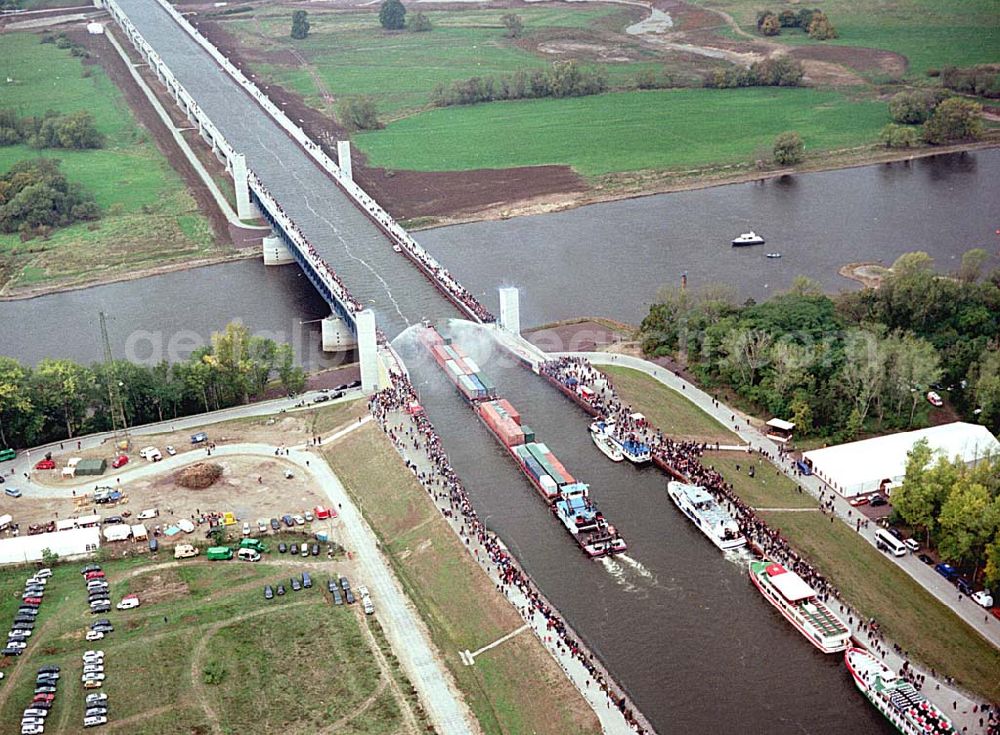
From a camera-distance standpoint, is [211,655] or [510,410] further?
[510,410]

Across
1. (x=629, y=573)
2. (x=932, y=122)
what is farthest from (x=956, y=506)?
(x=932, y=122)

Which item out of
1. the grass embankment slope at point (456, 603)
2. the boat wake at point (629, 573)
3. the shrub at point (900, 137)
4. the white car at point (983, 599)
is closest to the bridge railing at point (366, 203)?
the grass embankment slope at point (456, 603)

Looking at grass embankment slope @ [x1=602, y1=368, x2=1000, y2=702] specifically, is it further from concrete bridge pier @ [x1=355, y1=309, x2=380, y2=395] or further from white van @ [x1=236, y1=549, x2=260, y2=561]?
white van @ [x1=236, y1=549, x2=260, y2=561]

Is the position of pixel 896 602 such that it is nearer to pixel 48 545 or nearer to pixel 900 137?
pixel 48 545

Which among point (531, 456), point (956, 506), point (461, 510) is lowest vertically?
point (461, 510)

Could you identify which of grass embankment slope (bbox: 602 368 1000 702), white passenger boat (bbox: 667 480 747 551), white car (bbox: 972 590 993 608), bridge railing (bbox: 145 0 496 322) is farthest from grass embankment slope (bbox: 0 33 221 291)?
white car (bbox: 972 590 993 608)

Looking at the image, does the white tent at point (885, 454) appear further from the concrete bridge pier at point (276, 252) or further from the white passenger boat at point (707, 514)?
the concrete bridge pier at point (276, 252)

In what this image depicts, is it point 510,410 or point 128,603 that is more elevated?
point 510,410
